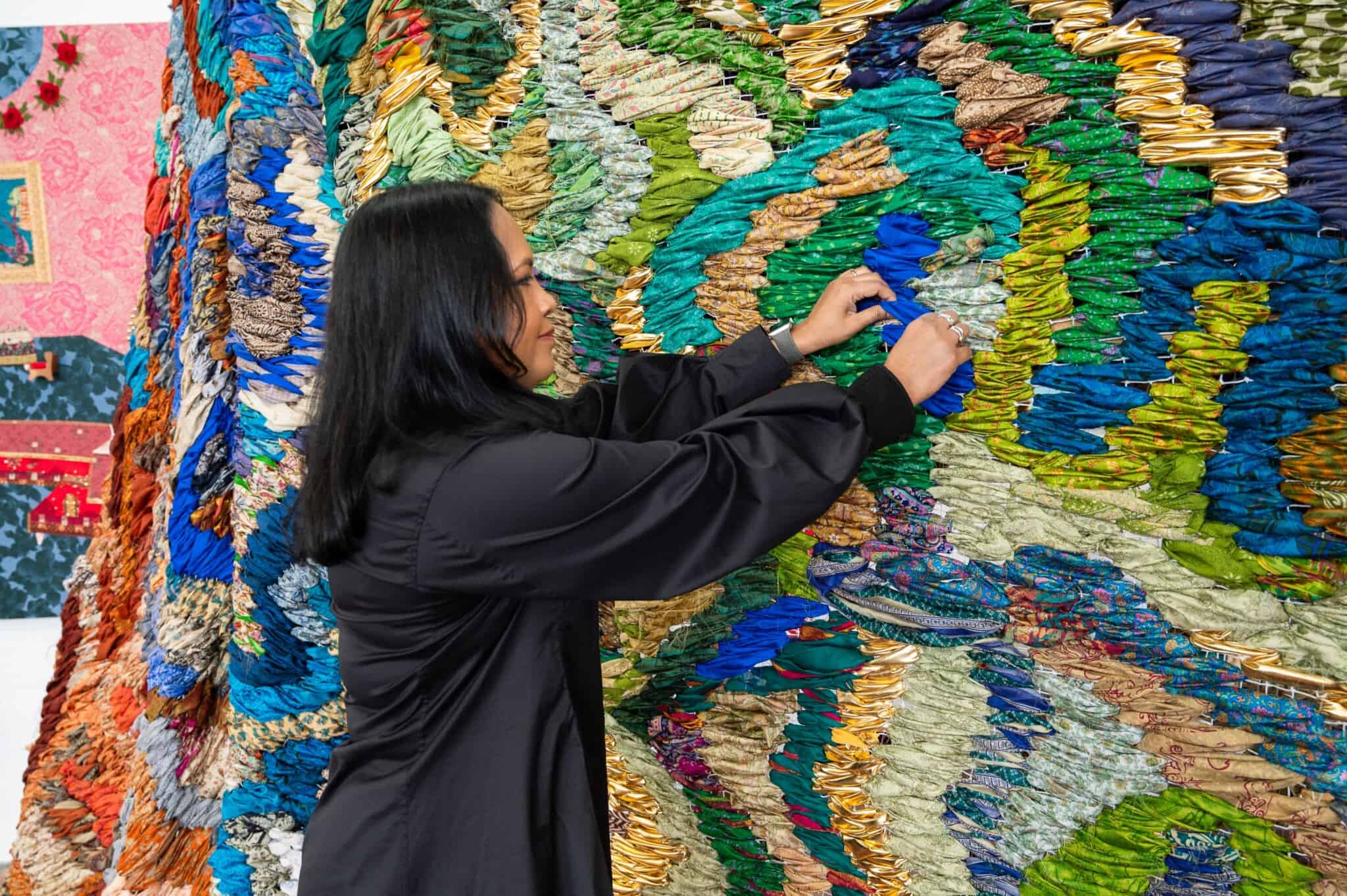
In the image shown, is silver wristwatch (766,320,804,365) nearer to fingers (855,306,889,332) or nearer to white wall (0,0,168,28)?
fingers (855,306,889,332)

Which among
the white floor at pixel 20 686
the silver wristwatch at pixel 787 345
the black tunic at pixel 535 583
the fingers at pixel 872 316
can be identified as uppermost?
the fingers at pixel 872 316

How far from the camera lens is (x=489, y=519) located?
89 centimetres

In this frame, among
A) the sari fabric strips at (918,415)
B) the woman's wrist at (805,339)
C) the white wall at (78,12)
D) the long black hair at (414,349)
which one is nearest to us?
the sari fabric strips at (918,415)

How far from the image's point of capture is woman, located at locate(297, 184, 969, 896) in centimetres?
88

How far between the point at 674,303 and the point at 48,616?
2.64 metres

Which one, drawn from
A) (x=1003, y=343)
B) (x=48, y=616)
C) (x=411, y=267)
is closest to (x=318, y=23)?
(x=411, y=267)

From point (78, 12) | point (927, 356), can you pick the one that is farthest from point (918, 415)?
point (78, 12)

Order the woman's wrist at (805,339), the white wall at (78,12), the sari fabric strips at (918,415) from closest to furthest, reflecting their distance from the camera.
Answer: the sari fabric strips at (918,415)
the woman's wrist at (805,339)
the white wall at (78,12)

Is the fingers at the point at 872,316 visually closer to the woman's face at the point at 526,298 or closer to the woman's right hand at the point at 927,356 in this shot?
the woman's right hand at the point at 927,356

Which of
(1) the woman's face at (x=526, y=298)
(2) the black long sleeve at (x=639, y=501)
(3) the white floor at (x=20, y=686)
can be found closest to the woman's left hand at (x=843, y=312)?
(2) the black long sleeve at (x=639, y=501)

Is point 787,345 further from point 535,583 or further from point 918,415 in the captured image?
point 535,583

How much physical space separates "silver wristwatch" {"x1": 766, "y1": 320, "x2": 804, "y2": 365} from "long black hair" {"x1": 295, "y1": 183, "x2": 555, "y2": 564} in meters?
0.29

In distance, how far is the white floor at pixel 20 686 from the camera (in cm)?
281

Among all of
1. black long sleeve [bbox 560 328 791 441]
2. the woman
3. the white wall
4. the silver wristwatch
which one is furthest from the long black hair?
the white wall
